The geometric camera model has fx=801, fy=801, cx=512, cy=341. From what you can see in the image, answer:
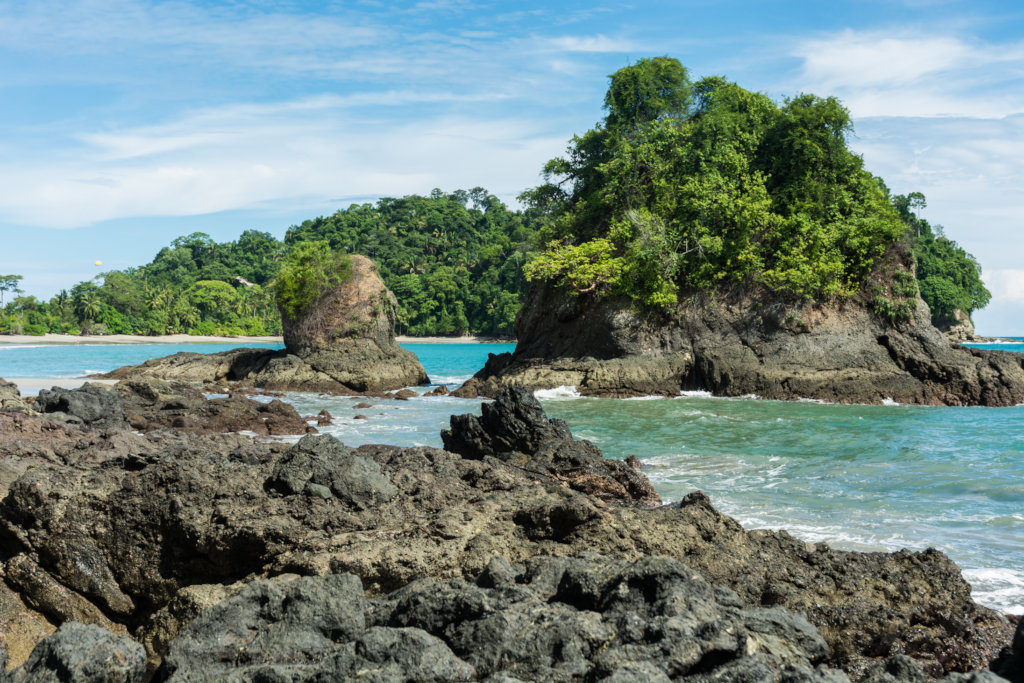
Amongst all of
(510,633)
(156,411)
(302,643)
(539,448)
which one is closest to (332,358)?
(156,411)

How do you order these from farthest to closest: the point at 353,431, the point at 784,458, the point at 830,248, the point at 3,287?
the point at 3,287 → the point at 830,248 → the point at 353,431 → the point at 784,458

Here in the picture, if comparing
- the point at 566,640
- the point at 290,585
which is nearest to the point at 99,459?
the point at 290,585

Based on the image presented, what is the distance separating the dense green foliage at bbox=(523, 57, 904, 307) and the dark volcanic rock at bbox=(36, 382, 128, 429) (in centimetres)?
1612

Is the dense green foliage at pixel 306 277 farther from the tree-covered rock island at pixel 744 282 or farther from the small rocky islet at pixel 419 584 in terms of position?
the small rocky islet at pixel 419 584

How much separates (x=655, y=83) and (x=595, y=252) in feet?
26.5

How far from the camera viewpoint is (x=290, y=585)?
172 inches

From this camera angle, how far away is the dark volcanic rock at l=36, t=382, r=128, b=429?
13.9 m

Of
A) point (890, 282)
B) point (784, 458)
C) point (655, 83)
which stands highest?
point (655, 83)

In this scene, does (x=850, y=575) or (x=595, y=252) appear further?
(x=595, y=252)

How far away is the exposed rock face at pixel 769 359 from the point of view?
24234 millimetres

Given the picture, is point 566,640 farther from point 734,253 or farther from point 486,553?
point 734,253

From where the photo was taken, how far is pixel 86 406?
14297 millimetres

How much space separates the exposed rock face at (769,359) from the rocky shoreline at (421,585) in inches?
732

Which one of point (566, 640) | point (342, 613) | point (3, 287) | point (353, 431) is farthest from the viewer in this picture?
point (3, 287)
